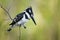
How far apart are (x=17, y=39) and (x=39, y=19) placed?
0.30 m

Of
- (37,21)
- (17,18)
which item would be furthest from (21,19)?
(37,21)

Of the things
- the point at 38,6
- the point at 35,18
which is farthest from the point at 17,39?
the point at 38,6

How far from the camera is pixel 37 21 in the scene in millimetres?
1832

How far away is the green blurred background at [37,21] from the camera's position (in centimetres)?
178

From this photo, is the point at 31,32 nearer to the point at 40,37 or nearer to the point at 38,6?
the point at 40,37

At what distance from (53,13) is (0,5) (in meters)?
0.55

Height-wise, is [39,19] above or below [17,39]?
above

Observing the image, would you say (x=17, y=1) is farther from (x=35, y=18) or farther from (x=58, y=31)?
(x=58, y=31)

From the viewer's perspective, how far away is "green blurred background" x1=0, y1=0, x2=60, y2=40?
178 cm

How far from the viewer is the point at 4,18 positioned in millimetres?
1780

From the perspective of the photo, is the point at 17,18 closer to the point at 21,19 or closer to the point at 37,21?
the point at 21,19

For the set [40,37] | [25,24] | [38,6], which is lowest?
[40,37]

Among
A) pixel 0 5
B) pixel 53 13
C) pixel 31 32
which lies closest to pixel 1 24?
pixel 0 5

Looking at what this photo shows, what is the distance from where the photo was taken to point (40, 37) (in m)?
1.85
